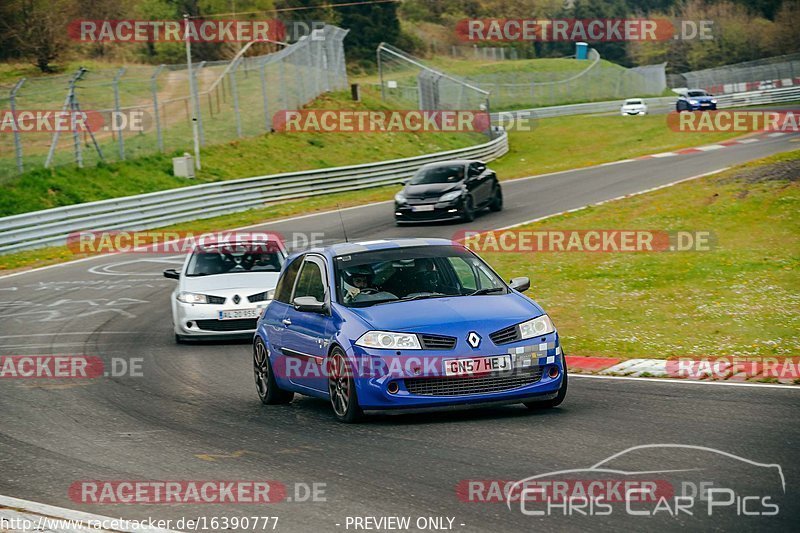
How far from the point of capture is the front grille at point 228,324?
16.3 m

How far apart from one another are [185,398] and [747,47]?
10922 cm

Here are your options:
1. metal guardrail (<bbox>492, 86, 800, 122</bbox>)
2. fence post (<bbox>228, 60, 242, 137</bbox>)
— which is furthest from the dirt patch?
metal guardrail (<bbox>492, 86, 800, 122</bbox>)

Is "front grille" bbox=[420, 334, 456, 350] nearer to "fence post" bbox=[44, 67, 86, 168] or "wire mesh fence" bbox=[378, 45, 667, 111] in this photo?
"fence post" bbox=[44, 67, 86, 168]

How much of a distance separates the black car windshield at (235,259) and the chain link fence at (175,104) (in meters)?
16.0

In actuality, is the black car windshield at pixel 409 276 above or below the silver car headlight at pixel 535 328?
above

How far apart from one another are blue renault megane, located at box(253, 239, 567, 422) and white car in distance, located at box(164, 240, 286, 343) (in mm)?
5231

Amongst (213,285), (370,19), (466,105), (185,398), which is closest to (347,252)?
(185,398)

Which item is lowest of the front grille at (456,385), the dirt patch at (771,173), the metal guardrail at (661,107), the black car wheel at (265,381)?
the metal guardrail at (661,107)

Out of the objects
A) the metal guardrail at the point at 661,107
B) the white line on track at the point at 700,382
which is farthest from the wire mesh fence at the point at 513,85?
the white line on track at the point at 700,382

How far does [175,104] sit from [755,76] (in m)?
51.4

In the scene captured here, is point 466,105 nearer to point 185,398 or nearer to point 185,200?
point 185,200

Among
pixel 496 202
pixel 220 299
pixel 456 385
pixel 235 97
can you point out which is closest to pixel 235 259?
pixel 220 299

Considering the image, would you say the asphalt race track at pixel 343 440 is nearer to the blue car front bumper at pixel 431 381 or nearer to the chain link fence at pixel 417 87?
the blue car front bumper at pixel 431 381

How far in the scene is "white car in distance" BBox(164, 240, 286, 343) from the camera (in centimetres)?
1625
